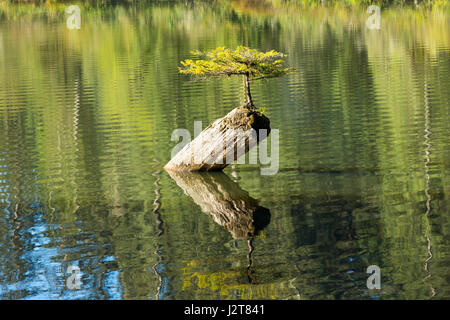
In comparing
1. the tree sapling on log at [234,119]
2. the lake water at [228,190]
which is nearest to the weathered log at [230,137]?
the tree sapling on log at [234,119]

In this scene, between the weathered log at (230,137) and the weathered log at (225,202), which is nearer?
the weathered log at (225,202)

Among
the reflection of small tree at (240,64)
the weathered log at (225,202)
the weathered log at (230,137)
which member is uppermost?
the reflection of small tree at (240,64)

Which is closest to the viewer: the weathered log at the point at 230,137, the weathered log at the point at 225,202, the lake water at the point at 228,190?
the lake water at the point at 228,190

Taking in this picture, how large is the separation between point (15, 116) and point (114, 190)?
17.1 metres

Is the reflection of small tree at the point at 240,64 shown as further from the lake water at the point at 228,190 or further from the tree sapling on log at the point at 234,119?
the lake water at the point at 228,190

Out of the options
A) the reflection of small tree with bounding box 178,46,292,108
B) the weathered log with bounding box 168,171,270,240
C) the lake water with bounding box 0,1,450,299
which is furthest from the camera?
the reflection of small tree with bounding box 178,46,292,108

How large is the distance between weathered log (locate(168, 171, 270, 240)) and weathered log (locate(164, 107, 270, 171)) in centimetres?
60

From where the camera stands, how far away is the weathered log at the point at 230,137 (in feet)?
73.6

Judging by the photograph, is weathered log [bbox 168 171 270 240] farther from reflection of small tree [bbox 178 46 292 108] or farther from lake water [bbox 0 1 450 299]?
reflection of small tree [bbox 178 46 292 108]

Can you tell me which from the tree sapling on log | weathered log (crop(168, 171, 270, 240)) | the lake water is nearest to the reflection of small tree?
the tree sapling on log

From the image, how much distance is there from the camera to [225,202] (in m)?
20.6

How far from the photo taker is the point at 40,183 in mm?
23344

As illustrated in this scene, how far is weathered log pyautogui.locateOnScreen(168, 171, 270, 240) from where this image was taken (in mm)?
18266

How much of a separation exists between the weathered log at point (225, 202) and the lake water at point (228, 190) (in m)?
0.10
